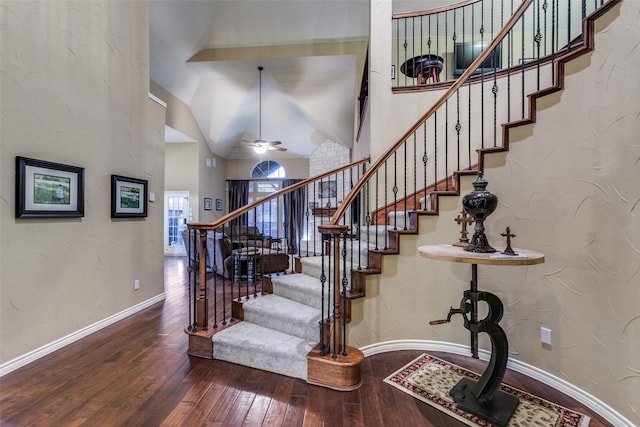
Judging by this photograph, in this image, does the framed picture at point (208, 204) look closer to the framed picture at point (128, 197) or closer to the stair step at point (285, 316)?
the framed picture at point (128, 197)

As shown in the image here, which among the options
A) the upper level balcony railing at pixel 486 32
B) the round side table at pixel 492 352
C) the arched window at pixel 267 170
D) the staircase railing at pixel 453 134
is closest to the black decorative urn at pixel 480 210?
the round side table at pixel 492 352

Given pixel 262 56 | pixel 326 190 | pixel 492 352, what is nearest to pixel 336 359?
pixel 492 352

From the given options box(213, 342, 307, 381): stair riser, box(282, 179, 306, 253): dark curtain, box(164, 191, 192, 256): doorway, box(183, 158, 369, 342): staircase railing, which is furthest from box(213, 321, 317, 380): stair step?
box(282, 179, 306, 253): dark curtain

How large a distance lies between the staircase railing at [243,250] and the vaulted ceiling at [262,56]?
6.58 ft

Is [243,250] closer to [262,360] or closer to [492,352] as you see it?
[262,360]

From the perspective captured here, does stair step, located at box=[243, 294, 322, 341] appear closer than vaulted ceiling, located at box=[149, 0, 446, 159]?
Yes

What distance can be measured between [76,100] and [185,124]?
4.76 meters

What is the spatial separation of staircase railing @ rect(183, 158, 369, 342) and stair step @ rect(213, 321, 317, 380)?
0.20 metres

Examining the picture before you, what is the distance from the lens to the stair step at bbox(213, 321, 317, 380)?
2.25m

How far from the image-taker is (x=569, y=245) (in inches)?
80.3

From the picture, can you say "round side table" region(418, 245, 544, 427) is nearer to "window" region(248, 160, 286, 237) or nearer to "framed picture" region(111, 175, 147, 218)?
"framed picture" region(111, 175, 147, 218)

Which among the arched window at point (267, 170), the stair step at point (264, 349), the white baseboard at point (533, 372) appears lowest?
the white baseboard at point (533, 372)

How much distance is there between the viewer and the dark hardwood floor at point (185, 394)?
5.84ft

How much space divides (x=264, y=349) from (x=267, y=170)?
811 cm
